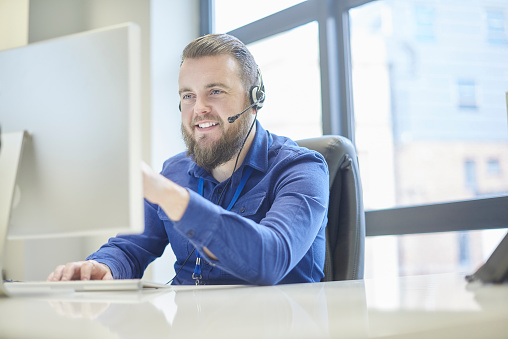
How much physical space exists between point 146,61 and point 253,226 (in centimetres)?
226

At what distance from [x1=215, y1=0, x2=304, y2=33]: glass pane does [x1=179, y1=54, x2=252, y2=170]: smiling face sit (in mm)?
1306

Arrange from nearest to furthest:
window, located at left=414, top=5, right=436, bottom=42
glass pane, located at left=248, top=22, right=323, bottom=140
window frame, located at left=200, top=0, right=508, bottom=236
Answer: window frame, located at left=200, top=0, right=508, bottom=236
window, located at left=414, top=5, right=436, bottom=42
glass pane, located at left=248, top=22, right=323, bottom=140

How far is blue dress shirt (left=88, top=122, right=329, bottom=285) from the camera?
1.01 metres

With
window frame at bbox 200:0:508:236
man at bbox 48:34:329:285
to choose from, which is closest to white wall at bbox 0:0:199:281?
window frame at bbox 200:0:508:236

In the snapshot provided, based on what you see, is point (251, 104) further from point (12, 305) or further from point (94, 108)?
point (12, 305)

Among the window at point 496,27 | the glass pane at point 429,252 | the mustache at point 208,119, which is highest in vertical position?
the window at point 496,27

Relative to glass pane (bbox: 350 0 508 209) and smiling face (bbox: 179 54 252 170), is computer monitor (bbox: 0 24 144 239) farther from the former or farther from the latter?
glass pane (bbox: 350 0 508 209)

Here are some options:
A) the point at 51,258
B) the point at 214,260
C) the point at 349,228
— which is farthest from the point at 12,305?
the point at 51,258

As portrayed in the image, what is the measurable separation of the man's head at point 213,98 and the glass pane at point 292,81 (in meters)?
1.04

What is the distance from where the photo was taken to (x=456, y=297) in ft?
2.24

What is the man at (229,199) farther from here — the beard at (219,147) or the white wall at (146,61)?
the white wall at (146,61)

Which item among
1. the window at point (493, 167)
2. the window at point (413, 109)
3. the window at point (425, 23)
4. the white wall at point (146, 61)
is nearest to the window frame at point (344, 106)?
the window at point (413, 109)

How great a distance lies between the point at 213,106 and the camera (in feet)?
5.33

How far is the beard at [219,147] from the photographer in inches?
62.9
